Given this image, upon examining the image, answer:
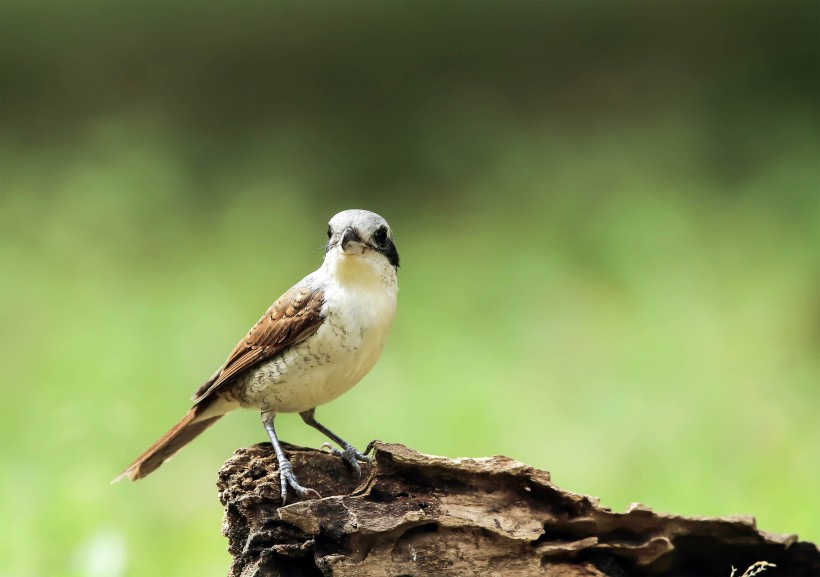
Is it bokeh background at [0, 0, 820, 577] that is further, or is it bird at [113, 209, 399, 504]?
bokeh background at [0, 0, 820, 577]

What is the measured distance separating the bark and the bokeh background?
1.71 meters

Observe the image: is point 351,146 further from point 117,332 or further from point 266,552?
point 266,552

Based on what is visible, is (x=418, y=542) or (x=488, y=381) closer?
(x=418, y=542)

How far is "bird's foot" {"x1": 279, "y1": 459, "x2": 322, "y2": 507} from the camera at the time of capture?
11.8 ft

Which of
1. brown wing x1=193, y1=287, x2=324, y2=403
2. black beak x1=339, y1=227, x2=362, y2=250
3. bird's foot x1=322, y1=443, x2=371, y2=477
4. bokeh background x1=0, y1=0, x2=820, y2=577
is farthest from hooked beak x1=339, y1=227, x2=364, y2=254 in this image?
bokeh background x1=0, y1=0, x2=820, y2=577

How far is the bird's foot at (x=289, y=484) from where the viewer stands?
3586mm

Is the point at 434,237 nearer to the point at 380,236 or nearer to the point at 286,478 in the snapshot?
the point at 380,236

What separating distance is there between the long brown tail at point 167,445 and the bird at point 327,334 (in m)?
0.20

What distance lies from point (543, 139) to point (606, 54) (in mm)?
1087

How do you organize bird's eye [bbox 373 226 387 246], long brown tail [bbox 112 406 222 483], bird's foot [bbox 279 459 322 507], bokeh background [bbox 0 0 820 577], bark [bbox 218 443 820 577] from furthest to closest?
bokeh background [bbox 0 0 820 577] < long brown tail [bbox 112 406 222 483] < bird's eye [bbox 373 226 387 246] < bird's foot [bbox 279 459 322 507] < bark [bbox 218 443 820 577]

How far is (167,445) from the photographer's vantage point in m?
4.30

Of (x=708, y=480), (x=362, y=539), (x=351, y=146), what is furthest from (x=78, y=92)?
(x=362, y=539)

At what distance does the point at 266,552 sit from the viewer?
346 cm

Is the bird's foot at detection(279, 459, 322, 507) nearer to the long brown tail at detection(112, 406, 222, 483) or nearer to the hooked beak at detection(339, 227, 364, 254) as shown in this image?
the long brown tail at detection(112, 406, 222, 483)
